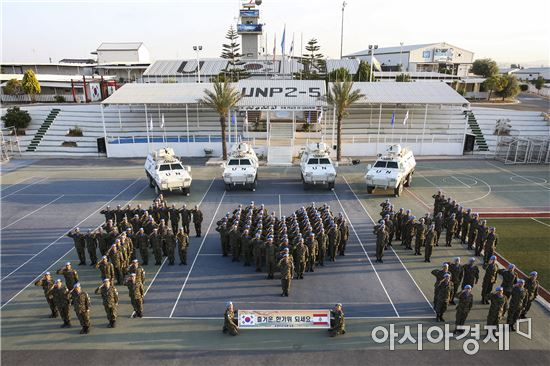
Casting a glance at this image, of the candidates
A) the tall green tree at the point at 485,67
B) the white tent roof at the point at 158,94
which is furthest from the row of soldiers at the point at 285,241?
the tall green tree at the point at 485,67

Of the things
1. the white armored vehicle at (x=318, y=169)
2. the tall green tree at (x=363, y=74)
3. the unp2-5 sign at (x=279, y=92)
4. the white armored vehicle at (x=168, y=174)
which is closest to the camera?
the white armored vehicle at (x=168, y=174)

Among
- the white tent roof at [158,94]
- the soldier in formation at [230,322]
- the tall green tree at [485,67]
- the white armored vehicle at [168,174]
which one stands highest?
the tall green tree at [485,67]

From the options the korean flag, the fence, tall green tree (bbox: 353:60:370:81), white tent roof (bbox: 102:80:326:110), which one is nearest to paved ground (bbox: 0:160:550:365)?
the korean flag

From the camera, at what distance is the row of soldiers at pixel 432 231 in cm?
1312

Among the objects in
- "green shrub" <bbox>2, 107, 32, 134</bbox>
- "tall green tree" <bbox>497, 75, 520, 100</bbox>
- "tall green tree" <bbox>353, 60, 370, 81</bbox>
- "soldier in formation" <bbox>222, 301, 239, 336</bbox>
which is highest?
"tall green tree" <bbox>353, 60, 370, 81</bbox>

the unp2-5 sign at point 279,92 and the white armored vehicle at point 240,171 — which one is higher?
the unp2-5 sign at point 279,92

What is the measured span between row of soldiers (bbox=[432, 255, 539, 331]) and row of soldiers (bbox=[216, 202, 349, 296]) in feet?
12.6

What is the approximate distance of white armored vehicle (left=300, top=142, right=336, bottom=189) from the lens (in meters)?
20.9

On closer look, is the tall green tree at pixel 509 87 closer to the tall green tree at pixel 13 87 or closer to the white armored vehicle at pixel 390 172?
the white armored vehicle at pixel 390 172

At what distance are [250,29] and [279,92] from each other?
145 ft

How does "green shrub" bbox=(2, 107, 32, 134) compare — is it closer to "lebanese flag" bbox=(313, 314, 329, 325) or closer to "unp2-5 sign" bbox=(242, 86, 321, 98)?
"unp2-5 sign" bbox=(242, 86, 321, 98)

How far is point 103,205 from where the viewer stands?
19500mm

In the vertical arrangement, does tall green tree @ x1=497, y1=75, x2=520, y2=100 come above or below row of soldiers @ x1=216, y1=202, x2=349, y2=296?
above

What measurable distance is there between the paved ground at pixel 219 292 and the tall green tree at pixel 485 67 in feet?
198
